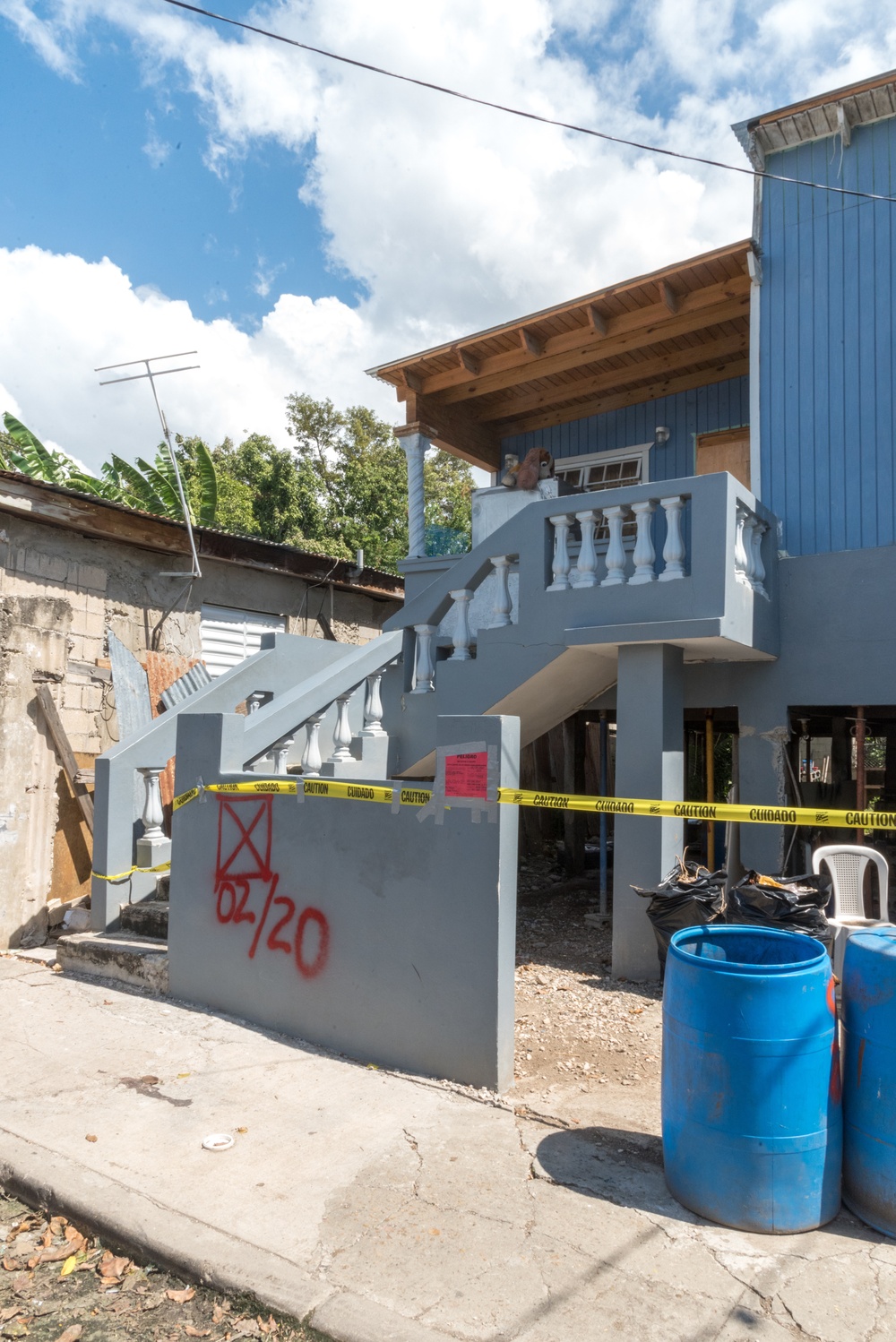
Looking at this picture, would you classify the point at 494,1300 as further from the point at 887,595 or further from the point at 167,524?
the point at 167,524

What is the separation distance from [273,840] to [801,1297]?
11.9 feet

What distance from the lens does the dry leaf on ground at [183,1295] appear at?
3.07m

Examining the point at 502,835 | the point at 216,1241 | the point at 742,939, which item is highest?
the point at 502,835

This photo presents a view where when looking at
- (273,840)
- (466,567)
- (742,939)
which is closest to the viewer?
(742,939)

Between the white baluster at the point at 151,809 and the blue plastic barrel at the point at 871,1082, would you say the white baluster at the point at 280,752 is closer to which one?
the white baluster at the point at 151,809

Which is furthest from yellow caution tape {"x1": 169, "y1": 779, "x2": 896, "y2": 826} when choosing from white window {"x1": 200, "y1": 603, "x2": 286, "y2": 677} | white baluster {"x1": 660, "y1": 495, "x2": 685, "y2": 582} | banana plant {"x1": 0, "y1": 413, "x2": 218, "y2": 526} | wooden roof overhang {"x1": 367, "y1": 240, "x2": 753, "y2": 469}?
banana plant {"x1": 0, "y1": 413, "x2": 218, "y2": 526}

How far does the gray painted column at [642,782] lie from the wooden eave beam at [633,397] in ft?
16.2

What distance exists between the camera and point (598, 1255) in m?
3.14

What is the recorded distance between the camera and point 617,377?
10.4 metres

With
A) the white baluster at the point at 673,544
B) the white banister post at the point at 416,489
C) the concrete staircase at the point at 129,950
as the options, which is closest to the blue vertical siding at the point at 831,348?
the white baluster at the point at 673,544

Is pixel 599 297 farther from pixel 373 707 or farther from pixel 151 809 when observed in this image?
pixel 151 809

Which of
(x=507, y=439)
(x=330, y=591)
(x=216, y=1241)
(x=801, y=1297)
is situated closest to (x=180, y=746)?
(x=216, y=1241)

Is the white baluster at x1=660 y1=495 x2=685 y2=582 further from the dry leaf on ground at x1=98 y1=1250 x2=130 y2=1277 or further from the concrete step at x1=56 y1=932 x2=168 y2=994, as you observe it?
the dry leaf on ground at x1=98 y1=1250 x2=130 y2=1277

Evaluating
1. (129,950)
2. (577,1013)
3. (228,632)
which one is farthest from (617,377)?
(129,950)
